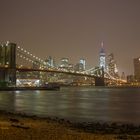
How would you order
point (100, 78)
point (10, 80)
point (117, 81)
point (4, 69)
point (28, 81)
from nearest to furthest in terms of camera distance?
point (4, 69)
point (10, 80)
point (100, 78)
point (28, 81)
point (117, 81)

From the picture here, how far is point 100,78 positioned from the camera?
99.1 meters

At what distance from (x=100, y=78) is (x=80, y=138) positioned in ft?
290

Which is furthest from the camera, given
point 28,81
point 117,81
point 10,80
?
point 117,81

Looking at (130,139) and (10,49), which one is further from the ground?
(10,49)

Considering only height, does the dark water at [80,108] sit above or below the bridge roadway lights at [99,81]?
below

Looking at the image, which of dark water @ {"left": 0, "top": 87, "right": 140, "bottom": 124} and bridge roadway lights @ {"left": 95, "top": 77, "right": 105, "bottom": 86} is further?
→ bridge roadway lights @ {"left": 95, "top": 77, "right": 105, "bottom": 86}

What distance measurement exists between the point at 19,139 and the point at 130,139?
144 inches

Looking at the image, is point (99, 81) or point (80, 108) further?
point (99, 81)

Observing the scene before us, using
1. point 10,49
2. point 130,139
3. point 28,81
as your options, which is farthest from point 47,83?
point 130,139

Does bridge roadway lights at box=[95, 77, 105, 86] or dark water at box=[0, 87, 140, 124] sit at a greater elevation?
bridge roadway lights at box=[95, 77, 105, 86]

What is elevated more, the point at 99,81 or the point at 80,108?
the point at 99,81

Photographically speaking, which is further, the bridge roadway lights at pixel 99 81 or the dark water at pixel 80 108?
the bridge roadway lights at pixel 99 81

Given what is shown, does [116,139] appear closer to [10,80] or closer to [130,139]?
[130,139]

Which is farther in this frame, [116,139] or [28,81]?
[28,81]
